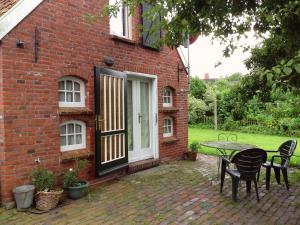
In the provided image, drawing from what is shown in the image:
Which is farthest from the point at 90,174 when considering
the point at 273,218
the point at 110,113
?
the point at 273,218

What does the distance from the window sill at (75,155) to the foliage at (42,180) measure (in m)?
0.64

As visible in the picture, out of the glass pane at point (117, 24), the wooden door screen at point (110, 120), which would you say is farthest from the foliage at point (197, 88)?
the wooden door screen at point (110, 120)

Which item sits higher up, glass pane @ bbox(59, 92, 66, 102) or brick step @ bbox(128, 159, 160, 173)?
glass pane @ bbox(59, 92, 66, 102)

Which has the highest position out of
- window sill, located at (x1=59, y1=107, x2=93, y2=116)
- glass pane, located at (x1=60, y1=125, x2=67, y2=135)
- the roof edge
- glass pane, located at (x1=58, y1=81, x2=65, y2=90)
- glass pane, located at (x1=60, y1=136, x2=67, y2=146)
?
the roof edge

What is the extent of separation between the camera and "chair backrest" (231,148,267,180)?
5.12 meters

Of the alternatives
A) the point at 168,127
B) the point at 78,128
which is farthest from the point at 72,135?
the point at 168,127

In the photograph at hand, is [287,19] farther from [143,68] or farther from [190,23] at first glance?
[143,68]

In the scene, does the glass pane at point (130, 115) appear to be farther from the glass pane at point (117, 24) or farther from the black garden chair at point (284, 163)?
the black garden chair at point (284, 163)

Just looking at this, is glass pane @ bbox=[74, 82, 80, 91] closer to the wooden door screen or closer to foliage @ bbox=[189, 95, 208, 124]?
the wooden door screen

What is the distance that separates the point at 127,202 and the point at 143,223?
97cm

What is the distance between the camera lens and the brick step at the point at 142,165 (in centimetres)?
745

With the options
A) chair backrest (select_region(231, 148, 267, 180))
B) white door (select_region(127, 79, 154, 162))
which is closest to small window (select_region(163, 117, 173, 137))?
white door (select_region(127, 79, 154, 162))

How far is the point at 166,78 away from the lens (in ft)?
29.2

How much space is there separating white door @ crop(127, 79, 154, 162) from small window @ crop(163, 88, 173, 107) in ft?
2.73
